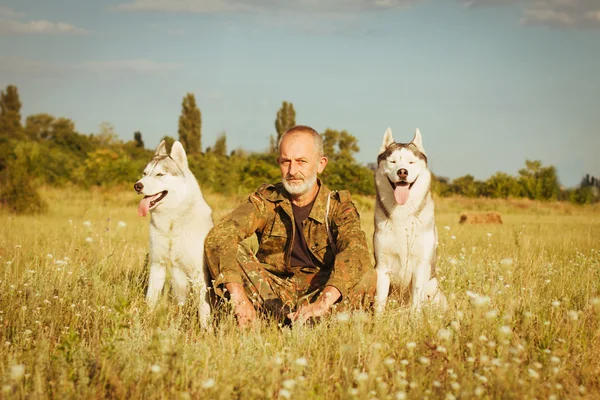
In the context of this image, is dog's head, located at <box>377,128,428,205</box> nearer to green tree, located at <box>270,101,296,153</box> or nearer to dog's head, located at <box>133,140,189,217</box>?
dog's head, located at <box>133,140,189,217</box>

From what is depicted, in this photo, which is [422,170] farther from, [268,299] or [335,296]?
[268,299]

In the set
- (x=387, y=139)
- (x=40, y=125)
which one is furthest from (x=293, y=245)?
(x=40, y=125)

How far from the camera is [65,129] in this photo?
2808 inches

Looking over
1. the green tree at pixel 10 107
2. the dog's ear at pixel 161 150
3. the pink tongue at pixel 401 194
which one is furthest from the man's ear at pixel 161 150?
the green tree at pixel 10 107

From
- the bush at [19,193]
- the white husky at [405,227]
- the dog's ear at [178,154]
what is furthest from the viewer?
the bush at [19,193]

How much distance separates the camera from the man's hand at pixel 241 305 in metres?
4.10

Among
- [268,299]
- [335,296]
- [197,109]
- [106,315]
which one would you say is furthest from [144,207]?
[197,109]

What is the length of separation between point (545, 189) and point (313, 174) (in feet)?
92.4

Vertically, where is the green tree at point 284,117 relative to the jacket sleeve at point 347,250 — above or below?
above

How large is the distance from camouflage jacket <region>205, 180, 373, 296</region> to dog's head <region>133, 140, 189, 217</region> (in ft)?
1.60

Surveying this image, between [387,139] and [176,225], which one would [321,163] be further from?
[176,225]

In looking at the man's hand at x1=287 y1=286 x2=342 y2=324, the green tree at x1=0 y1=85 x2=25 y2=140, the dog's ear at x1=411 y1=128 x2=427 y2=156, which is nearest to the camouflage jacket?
the man's hand at x1=287 y1=286 x2=342 y2=324

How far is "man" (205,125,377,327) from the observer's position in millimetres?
4312

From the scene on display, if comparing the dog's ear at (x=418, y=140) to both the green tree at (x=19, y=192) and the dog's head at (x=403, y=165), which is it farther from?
the green tree at (x=19, y=192)
